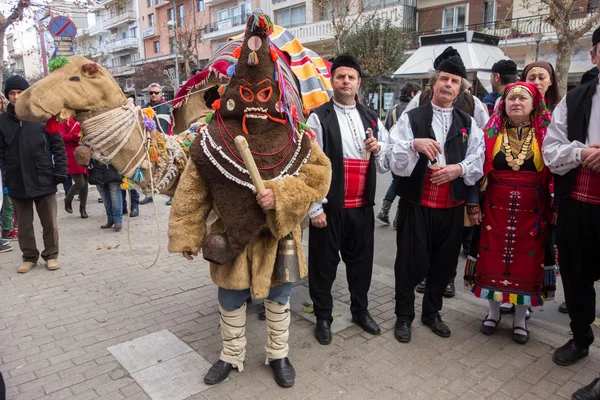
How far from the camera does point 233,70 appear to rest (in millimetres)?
2750

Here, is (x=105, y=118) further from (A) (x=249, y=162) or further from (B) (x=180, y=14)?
(B) (x=180, y=14)

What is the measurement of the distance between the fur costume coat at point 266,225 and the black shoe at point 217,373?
609mm

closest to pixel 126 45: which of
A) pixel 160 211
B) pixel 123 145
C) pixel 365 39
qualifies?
pixel 365 39

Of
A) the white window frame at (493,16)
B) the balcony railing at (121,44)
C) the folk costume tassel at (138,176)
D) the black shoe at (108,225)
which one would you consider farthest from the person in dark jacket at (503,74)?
the balcony railing at (121,44)

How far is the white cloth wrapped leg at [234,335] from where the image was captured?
3002 mm

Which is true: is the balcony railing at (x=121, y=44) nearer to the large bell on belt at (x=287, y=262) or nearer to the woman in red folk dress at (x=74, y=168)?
the woman in red folk dress at (x=74, y=168)

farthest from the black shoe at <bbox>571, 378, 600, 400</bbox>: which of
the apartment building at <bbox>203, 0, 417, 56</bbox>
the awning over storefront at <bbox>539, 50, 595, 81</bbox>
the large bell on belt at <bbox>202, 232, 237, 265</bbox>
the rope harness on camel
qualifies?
the apartment building at <bbox>203, 0, 417, 56</bbox>

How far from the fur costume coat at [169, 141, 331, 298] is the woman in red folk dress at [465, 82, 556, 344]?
1.45 meters

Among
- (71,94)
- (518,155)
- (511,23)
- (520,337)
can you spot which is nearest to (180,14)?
(511,23)

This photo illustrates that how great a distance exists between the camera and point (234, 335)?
3.02 meters

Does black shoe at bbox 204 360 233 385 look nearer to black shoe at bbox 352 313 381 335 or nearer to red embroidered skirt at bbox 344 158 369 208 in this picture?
black shoe at bbox 352 313 381 335

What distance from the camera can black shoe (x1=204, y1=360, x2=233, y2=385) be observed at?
9.84 feet

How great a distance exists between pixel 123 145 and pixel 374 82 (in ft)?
62.1

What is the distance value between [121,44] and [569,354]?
5083cm
